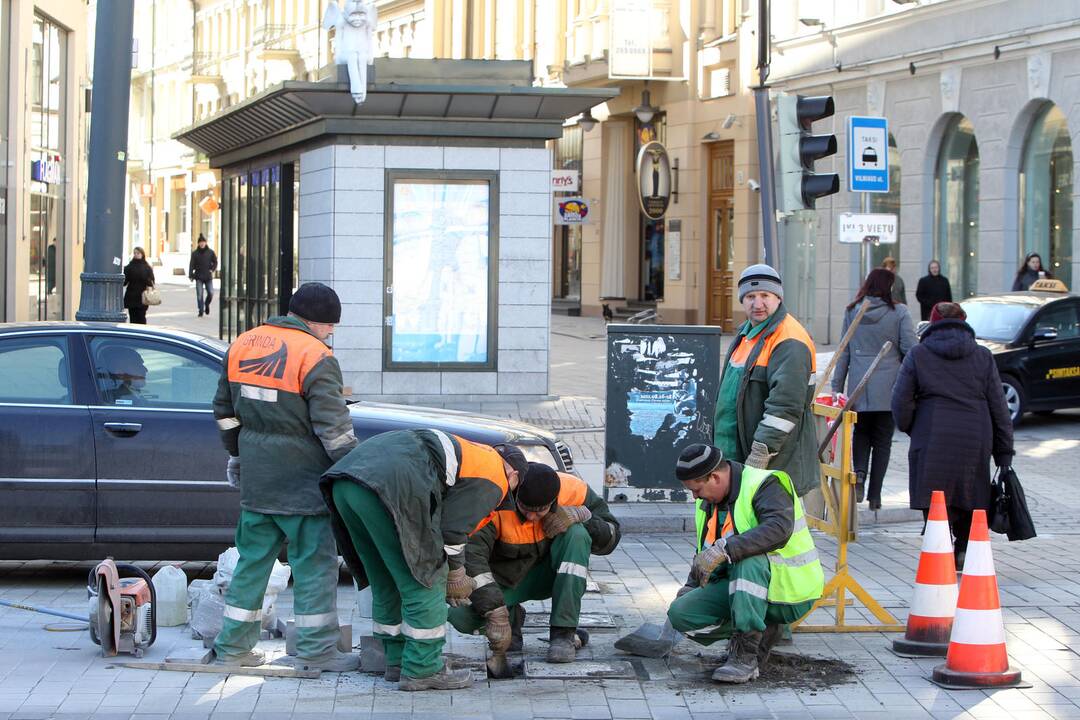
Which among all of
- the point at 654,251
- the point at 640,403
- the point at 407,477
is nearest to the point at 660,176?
the point at 654,251

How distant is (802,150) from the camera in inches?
472

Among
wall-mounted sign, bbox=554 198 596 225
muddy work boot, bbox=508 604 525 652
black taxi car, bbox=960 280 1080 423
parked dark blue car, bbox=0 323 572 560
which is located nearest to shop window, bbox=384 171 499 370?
black taxi car, bbox=960 280 1080 423

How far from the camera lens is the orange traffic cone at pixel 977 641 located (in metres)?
6.87

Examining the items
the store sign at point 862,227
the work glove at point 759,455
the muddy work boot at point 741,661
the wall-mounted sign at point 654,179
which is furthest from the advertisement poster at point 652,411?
the wall-mounted sign at point 654,179

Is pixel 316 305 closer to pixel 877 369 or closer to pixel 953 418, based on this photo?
pixel 953 418

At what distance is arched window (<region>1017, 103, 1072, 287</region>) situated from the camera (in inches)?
962

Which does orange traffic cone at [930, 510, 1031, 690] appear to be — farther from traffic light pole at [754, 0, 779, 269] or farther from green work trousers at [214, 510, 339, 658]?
traffic light pole at [754, 0, 779, 269]

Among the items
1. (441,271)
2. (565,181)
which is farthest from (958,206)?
(441,271)

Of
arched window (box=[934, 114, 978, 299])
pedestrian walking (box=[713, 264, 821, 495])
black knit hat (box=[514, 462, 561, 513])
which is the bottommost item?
black knit hat (box=[514, 462, 561, 513])

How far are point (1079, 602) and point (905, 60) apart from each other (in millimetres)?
20586

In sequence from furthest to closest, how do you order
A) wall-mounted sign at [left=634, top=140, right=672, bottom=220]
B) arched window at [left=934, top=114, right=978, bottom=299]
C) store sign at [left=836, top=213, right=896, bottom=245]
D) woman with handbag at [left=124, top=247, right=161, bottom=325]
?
wall-mounted sign at [left=634, top=140, right=672, bottom=220] → arched window at [left=934, top=114, right=978, bottom=299] → woman with handbag at [left=124, top=247, right=161, bottom=325] → store sign at [left=836, top=213, right=896, bottom=245]

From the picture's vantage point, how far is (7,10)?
24.9 meters

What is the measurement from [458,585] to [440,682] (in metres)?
0.41

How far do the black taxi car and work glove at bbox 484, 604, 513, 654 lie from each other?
11.6 metres
